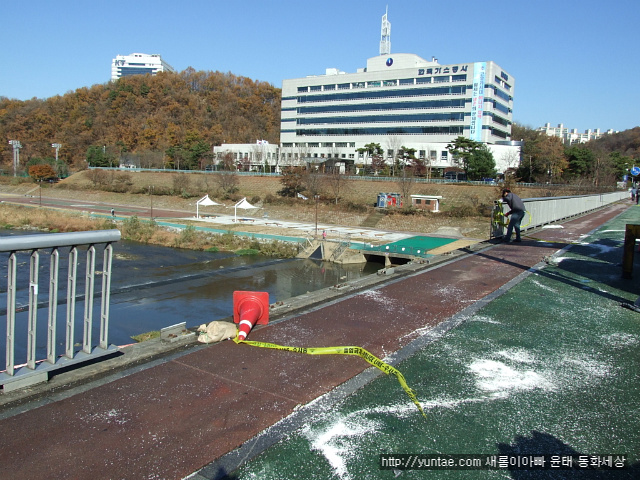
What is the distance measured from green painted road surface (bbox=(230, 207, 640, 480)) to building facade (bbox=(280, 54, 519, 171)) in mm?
62329

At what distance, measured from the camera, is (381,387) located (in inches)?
187

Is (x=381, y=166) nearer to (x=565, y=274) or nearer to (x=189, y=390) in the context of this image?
(x=565, y=274)

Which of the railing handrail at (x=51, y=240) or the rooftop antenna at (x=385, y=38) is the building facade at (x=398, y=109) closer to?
the rooftop antenna at (x=385, y=38)

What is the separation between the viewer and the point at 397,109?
7456cm

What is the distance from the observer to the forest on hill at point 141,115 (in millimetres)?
114875

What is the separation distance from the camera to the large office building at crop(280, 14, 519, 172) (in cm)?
6738

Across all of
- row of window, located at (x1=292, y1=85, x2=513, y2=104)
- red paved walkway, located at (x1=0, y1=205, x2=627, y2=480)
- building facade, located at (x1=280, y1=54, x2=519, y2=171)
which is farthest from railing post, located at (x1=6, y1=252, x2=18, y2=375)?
row of window, located at (x1=292, y1=85, x2=513, y2=104)

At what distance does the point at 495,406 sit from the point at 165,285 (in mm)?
19402

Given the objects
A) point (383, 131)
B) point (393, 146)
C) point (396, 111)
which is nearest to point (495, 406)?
point (393, 146)

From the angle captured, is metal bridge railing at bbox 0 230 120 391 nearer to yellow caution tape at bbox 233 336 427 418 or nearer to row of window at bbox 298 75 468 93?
yellow caution tape at bbox 233 336 427 418

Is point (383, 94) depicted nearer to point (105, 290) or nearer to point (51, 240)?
point (105, 290)

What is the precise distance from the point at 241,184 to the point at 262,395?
2436 inches

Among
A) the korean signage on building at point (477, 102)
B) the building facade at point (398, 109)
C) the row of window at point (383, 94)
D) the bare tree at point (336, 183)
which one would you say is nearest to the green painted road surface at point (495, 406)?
the bare tree at point (336, 183)

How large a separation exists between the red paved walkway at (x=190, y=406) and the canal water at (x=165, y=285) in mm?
7811
